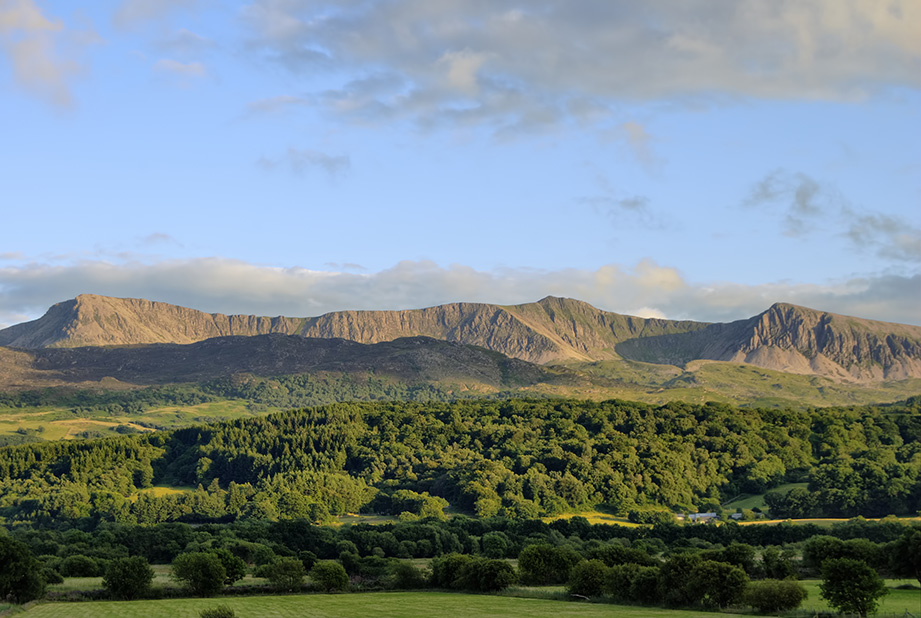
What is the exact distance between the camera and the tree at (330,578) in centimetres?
13012

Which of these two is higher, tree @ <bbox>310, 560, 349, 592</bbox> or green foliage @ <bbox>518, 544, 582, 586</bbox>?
green foliage @ <bbox>518, 544, 582, 586</bbox>

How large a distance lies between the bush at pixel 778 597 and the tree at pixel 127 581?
80.4m

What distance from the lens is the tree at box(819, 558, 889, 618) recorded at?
8962 cm

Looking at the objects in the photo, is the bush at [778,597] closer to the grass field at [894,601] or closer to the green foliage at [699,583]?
the grass field at [894,601]

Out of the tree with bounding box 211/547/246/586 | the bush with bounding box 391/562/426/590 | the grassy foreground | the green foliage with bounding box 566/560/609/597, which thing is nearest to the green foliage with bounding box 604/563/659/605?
the green foliage with bounding box 566/560/609/597

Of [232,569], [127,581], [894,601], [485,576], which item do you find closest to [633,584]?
[485,576]

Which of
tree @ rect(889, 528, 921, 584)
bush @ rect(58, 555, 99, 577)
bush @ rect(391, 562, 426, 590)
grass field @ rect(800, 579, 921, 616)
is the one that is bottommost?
bush @ rect(58, 555, 99, 577)

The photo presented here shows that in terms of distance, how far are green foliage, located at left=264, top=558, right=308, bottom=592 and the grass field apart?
227ft

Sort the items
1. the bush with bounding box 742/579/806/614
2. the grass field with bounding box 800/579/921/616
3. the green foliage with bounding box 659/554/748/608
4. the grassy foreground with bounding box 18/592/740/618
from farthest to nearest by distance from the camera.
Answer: the green foliage with bounding box 659/554/748/608, the grassy foreground with bounding box 18/592/740/618, the bush with bounding box 742/579/806/614, the grass field with bounding box 800/579/921/616

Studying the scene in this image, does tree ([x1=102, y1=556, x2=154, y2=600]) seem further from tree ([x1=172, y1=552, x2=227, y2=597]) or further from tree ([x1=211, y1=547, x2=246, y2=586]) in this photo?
tree ([x1=211, y1=547, x2=246, y2=586])

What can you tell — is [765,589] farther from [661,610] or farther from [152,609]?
[152,609]

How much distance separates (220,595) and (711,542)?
326 ft

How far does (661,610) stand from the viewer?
99.7 m

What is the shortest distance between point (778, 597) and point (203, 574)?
77.1m
